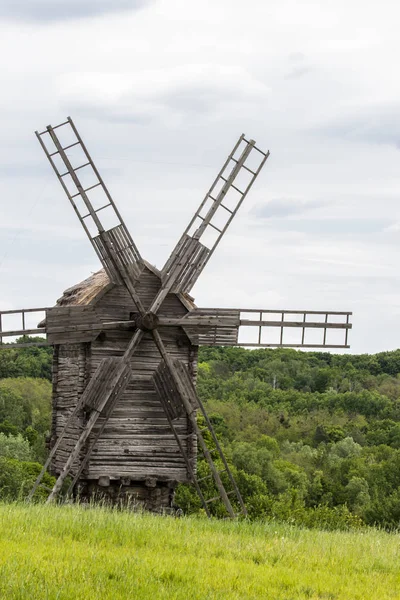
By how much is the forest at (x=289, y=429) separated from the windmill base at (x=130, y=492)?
2189mm

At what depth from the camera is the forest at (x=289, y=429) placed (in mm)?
48281

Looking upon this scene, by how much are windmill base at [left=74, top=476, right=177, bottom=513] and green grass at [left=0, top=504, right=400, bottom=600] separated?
6.05 m

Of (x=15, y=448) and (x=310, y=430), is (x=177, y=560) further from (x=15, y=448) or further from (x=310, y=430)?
(x=310, y=430)

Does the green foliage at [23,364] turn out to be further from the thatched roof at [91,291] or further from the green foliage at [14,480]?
the thatched roof at [91,291]

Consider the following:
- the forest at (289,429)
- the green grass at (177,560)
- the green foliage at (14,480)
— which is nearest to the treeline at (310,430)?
the forest at (289,429)

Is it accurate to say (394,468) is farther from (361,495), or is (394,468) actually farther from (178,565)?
(178,565)

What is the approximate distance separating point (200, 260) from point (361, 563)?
34.3 feet

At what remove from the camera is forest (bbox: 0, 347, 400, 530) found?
48.3 m

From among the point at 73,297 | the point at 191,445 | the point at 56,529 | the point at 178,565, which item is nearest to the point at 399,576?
the point at 178,565

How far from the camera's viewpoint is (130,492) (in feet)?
73.7

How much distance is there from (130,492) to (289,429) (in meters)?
63.3

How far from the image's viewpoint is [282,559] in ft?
43.7

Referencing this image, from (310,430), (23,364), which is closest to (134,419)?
(310,430)

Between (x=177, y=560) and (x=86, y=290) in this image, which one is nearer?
(x=177, y=560)
